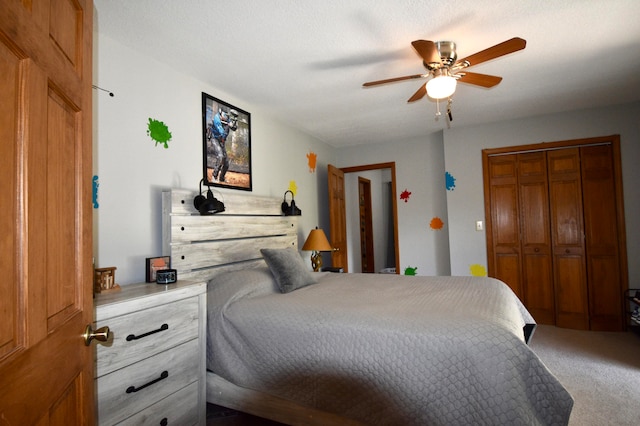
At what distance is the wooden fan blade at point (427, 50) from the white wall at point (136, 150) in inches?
67.7

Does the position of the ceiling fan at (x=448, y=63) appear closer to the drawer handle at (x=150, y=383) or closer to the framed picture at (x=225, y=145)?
the framed picture at (x=225, y=145)

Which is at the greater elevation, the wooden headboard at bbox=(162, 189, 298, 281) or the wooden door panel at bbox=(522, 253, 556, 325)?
the wooden headboard at bbox=(162, 189, 298, 281)

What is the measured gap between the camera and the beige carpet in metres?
2.01

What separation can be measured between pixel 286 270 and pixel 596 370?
8.44ft

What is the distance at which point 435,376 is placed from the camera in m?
1.43

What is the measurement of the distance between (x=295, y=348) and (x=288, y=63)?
1.92 meters

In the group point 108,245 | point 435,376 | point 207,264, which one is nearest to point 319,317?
point 435,376

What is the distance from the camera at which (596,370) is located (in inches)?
101

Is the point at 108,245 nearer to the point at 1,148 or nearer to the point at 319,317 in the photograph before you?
the point at 319,317

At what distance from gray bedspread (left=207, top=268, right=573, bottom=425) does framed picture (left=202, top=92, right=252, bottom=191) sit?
993mm

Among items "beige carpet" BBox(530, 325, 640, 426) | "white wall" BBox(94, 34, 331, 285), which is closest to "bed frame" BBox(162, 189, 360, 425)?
"white wall" BBox(94, 34, 331, 285)

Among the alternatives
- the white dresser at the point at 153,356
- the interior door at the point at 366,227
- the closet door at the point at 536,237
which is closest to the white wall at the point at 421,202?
the closet door at the point at 536,237

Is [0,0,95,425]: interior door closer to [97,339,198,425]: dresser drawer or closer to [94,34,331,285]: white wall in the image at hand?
[97,339,198,425]: dresser drawer

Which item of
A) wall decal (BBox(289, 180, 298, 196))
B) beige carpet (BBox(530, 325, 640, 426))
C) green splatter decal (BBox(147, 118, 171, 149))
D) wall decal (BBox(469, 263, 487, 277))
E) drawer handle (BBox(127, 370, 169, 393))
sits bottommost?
beige carpet (BBox(530, 325, 640, 426))
